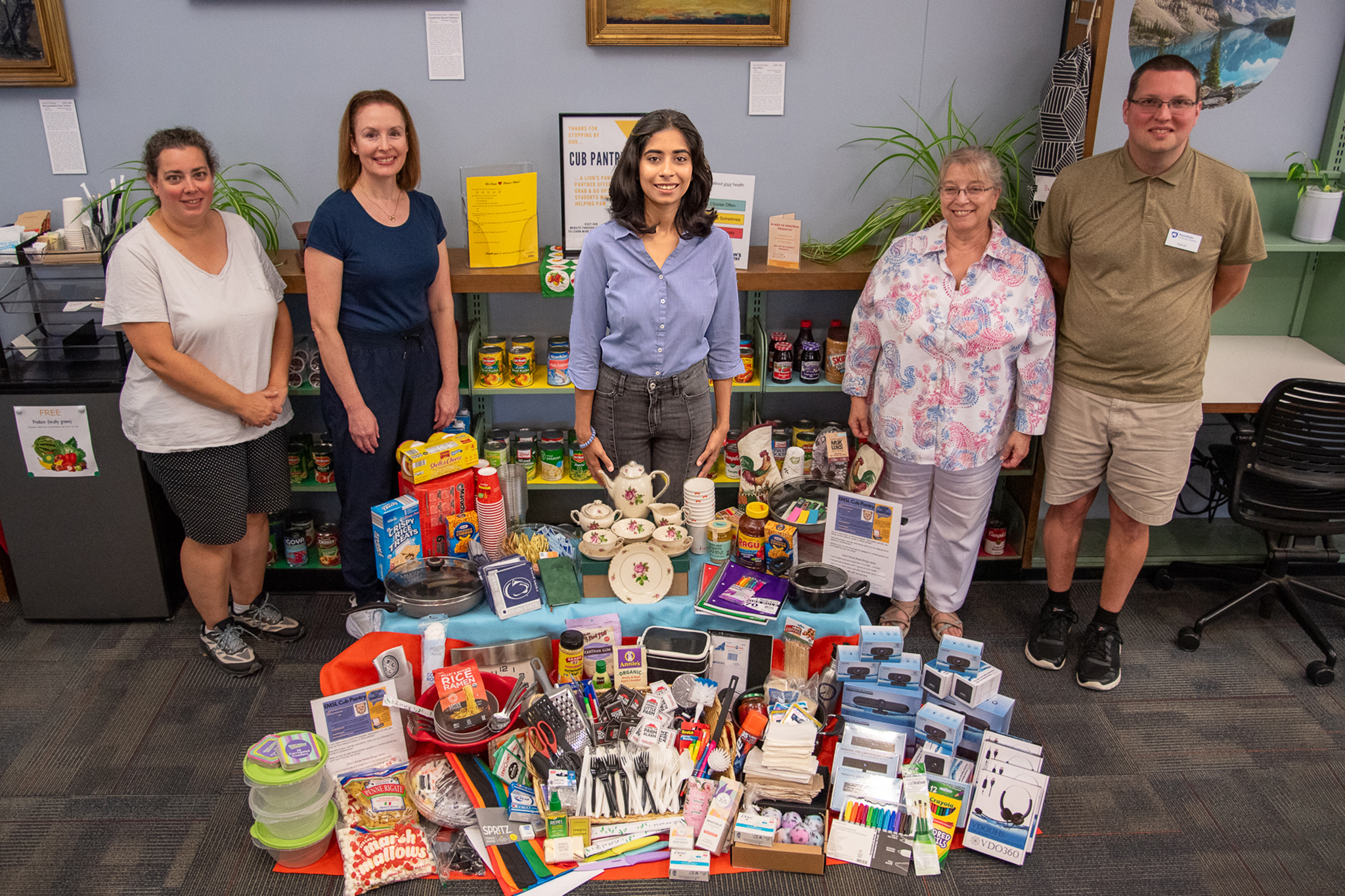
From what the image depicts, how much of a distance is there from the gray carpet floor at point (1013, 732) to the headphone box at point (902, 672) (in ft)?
1.50

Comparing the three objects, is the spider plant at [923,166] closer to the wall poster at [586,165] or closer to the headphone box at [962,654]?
the wall poster at [586,165]

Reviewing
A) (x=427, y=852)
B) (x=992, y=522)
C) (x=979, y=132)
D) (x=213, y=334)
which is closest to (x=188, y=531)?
(x=213, y=334)

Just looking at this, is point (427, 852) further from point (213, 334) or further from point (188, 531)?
point (213, 334)

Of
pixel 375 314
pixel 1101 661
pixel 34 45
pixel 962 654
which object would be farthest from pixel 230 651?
pixel 1101 661

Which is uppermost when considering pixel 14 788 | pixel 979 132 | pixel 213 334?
pixel 979 132

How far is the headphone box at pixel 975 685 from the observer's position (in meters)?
2.62

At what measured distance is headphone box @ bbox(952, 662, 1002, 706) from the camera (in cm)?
262

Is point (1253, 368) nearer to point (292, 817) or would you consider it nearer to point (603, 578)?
point (603, 578)

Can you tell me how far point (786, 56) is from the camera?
3.54 metres

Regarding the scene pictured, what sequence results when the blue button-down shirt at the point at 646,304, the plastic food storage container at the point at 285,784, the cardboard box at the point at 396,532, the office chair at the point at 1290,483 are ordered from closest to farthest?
the plastic food storage container at the point at 285,784 → the blue button-down shirt at the point at 646,304 → the cardboard box at the point at 396,532 → the office chair at the point at 1290,483

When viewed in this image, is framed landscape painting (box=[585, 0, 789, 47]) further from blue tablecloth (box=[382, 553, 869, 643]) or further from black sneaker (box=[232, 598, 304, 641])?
black sneaker (box=[232, 598, 304, 641])

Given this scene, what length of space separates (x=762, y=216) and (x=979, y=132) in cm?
88

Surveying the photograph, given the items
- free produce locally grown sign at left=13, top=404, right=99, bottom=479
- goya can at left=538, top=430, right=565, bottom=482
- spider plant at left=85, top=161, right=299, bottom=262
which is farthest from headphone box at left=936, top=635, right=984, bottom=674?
free produce locally grown sign at left=13, top=404, right=99, bottom=479

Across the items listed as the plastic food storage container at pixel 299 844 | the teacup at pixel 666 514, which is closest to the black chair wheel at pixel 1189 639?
the teacup at pixel 666 514
